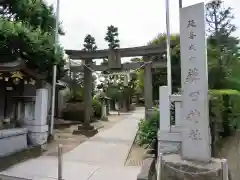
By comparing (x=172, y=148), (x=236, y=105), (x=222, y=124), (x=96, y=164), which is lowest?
(x=96, y=164)

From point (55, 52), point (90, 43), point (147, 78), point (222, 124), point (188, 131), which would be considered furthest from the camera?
point (90, 43)

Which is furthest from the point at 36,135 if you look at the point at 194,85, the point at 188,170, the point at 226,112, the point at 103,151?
the point at 226,112

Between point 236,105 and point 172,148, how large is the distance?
11.2ft

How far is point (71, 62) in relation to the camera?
12.3 m

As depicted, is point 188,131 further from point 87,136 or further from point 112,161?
point 87,136

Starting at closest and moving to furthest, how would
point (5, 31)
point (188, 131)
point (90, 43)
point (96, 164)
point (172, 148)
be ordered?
point (188, 131) < point (172, 148) < point (96, 164) < point (5, 31) < point (90, 43)

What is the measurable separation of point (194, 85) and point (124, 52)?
6559 mm

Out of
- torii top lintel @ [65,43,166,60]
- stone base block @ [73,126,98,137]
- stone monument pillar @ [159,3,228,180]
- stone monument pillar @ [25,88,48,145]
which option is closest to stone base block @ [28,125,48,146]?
stone monument pillar @ [25,88,48,145]

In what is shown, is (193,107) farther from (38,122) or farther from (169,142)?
(38,122)

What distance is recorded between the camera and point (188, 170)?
461cm

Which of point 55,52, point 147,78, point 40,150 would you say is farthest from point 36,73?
point 147,78

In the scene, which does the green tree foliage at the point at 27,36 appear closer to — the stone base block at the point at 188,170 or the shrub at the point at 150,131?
the shrub at the point at 150,131

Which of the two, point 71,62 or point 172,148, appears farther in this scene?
point 71,62

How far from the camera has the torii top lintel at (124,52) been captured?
1067 centimetres
